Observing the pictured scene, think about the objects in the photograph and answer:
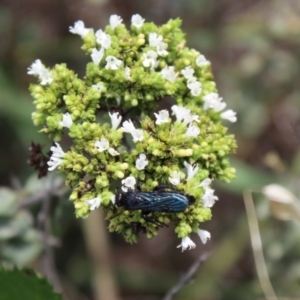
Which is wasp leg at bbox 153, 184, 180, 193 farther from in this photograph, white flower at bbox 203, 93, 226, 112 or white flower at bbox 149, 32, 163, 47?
white flower at bbox 149, 32, 163, 47

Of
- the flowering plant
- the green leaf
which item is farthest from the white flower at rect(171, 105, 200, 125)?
the green leaf

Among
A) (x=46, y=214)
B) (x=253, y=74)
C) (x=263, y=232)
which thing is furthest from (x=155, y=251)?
(x=46, y=214)

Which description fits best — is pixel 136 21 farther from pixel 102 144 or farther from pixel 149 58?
pixel 102 144

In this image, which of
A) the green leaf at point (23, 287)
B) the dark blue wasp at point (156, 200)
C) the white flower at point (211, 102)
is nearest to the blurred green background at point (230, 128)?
the green leaf at point (23, 287)

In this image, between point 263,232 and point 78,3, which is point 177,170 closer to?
point 263,232

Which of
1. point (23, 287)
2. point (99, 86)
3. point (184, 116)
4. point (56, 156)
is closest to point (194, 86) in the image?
point (184, 116)

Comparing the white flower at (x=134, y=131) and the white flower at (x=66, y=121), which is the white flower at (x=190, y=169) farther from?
the white flower at (x=66, y=121)
